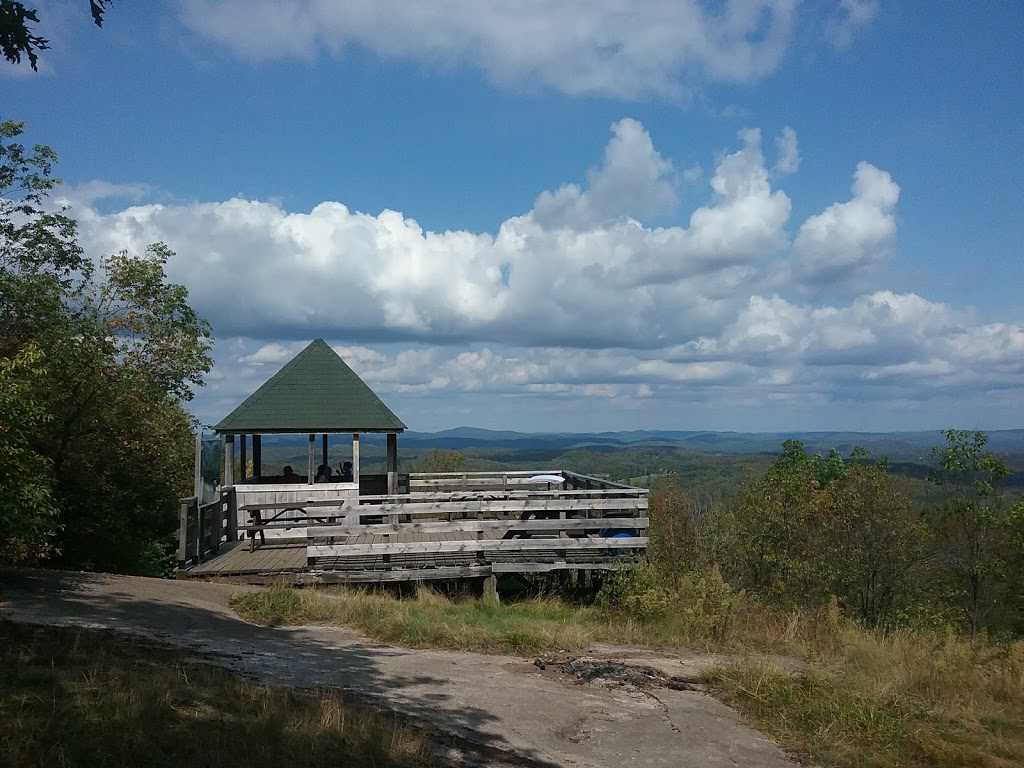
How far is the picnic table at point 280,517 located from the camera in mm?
16203

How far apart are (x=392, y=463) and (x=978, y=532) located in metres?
20.8

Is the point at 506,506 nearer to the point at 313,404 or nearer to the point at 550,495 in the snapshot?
the point at 550,495

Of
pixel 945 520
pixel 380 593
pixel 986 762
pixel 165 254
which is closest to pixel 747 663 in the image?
pixel 986 762

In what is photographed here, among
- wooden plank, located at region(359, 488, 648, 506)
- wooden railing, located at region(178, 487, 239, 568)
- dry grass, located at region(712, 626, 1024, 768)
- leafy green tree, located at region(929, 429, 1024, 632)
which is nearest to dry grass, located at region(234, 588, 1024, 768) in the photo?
dry grass, located at region(712, 626, 1024, 768)

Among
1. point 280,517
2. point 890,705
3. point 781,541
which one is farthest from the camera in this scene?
point 781,541

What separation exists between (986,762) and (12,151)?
23.0m

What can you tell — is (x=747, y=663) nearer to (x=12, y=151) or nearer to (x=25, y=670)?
(x=25, y=670)

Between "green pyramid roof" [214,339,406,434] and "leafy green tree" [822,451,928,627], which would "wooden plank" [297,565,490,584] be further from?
"leafy green tree" [822,451,928,627]

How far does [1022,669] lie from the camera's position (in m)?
10.2

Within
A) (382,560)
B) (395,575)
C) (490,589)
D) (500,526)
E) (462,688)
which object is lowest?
(490,589)

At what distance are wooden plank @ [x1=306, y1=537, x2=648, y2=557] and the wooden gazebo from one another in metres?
4.85

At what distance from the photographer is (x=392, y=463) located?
20.1 metres

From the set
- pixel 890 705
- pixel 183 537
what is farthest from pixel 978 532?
pixel 183 537

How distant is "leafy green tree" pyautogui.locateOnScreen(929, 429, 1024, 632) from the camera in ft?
84.1
